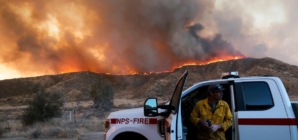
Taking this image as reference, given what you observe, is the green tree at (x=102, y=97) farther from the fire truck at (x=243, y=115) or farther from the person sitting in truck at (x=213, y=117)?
the person sitting in truck at (x=213, y=117)

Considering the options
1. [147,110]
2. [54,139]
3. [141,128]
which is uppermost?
[147,110]

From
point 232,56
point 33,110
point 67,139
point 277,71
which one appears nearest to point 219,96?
point 67,139

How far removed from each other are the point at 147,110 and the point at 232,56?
6467 cm

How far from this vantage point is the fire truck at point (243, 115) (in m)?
4.21

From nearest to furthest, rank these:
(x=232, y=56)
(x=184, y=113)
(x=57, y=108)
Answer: (x=184, y=113) → (x=57, y=108) → (x=232, y=56)

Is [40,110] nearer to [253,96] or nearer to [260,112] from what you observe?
[253,96]

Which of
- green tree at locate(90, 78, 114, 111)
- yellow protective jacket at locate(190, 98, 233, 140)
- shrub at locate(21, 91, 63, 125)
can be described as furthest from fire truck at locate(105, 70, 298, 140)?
green tree at locate(90, 78, 114, 111)

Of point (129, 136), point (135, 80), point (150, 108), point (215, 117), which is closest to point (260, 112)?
point (215, 117)

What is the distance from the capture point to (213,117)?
4.18m

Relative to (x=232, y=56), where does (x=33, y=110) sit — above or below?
below

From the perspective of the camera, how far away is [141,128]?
4.77m

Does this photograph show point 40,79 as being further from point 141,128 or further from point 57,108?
point 141,128

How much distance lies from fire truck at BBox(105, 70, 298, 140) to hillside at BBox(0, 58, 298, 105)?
4231 cm

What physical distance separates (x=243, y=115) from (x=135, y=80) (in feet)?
193
